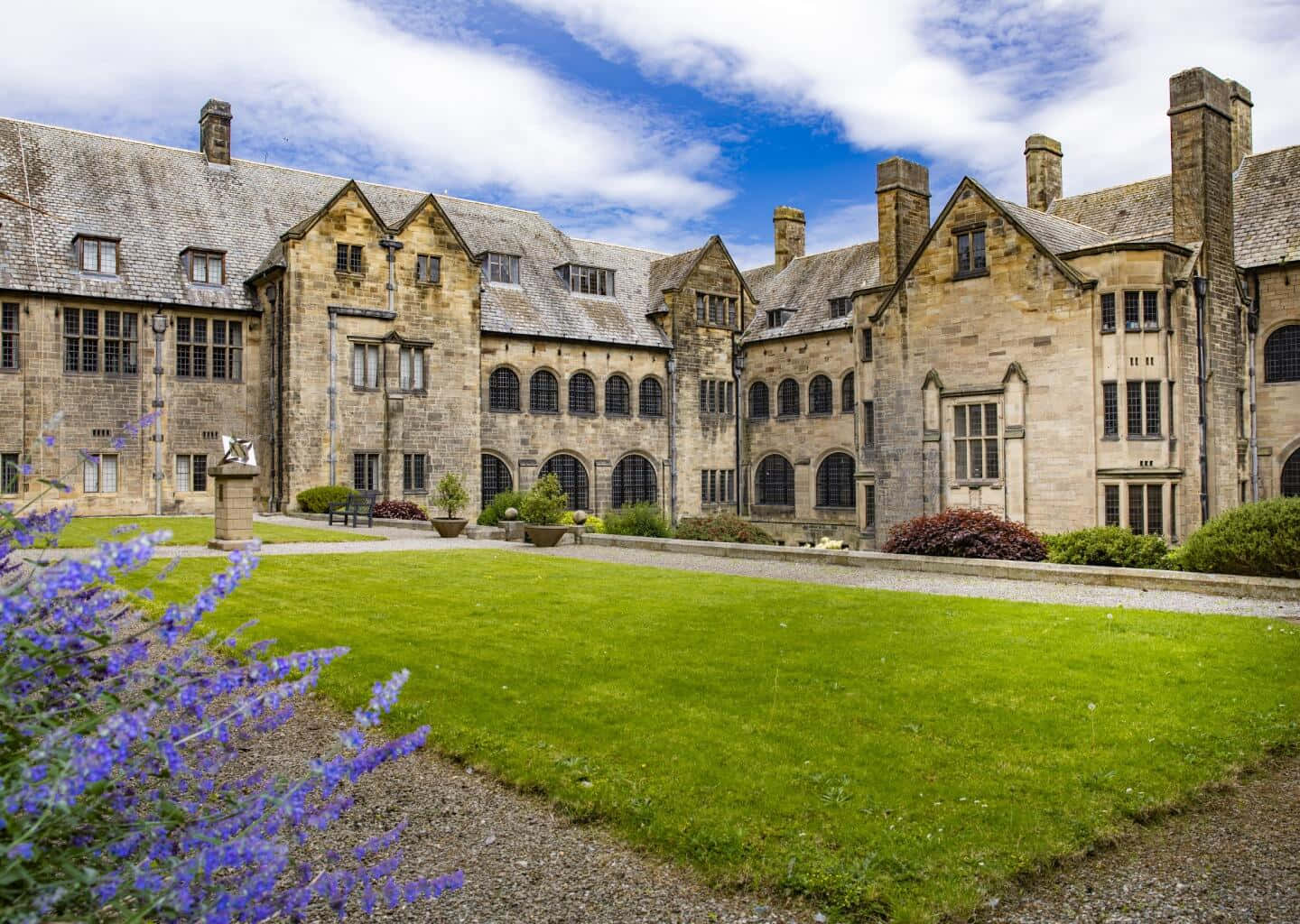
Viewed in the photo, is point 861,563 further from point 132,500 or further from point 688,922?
point 132,500

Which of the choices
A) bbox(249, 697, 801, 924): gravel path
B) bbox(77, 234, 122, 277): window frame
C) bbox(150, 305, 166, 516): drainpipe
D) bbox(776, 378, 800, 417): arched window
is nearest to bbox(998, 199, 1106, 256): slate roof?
bbox(776, 378, 800, 417): arched window

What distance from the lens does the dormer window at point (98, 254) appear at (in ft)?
105

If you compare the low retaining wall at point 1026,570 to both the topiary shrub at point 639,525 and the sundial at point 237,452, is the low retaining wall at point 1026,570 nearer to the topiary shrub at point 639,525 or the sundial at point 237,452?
the topiary shrub at point 639,525

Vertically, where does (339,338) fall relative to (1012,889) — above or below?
above

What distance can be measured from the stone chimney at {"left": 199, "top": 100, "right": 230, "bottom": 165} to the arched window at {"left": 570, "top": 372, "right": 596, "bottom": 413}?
16.0 meters

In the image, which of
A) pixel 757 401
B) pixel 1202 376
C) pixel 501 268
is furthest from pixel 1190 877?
pixel 757 401

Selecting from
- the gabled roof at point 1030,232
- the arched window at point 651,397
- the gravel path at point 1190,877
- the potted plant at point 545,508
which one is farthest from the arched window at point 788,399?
the gravel path at point 1190,877

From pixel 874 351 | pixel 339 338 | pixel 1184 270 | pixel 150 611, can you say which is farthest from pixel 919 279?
pixel 150 611

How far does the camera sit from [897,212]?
112 ft

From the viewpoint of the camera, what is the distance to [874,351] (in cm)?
3191

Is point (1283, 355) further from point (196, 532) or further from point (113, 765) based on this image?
point (113, 765)

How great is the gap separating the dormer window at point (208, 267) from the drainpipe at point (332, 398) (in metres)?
4.32

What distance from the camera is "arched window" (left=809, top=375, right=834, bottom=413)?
42125 mm

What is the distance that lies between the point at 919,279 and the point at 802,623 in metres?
21.1
